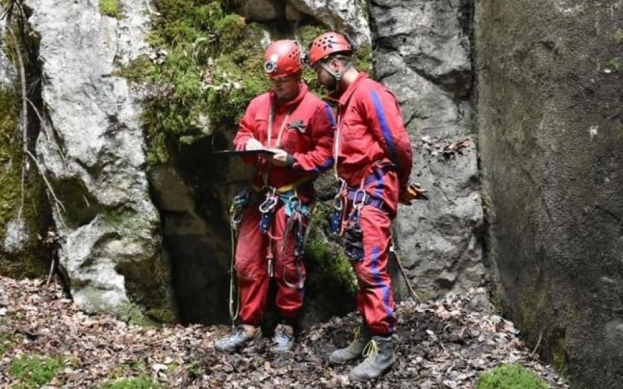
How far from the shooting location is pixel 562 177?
5137 millimetres

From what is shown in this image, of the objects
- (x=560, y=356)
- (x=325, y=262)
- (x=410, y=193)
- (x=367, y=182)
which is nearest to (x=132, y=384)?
(x=325, y=262)

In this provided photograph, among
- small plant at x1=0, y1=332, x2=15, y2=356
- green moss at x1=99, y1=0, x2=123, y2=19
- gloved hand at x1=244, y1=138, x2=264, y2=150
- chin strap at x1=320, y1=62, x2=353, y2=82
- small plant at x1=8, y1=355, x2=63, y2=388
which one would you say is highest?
green moss at x1=99, y1=0, x2=123, y2=19

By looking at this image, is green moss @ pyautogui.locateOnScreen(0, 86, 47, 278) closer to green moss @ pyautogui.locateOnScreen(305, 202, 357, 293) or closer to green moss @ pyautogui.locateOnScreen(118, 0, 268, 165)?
green moss @ pyautogui.locateOnScreen(118, 0, 268, 165)

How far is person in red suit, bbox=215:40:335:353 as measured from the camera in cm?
576

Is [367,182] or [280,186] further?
[280,186]

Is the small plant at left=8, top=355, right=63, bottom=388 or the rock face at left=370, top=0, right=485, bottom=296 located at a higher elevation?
the rock face at left=370, top=0, right=485, bottom=296

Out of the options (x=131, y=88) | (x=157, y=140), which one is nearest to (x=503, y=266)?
(x=157, y=140)

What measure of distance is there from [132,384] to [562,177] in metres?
3.29

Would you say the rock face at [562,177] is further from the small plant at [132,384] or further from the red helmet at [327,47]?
the small plant at [132,384]

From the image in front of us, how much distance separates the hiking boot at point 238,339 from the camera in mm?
5898

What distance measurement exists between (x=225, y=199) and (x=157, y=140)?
802 millimetres

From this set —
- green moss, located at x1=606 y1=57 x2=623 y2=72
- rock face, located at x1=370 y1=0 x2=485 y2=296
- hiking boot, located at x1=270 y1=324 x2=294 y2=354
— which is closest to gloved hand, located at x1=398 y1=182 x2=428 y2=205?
rock face, located at x1=370 y1=0 x2=485 y2=296

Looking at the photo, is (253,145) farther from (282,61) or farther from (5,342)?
(5,342)

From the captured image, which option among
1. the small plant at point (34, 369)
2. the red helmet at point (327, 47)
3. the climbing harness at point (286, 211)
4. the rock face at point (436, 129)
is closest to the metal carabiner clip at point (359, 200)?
the climbing harness at point (286, 211)
